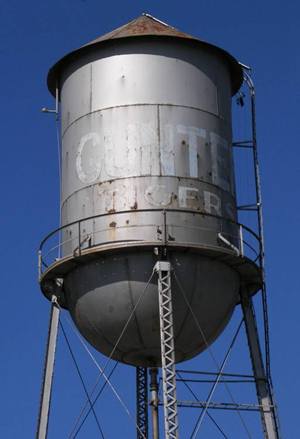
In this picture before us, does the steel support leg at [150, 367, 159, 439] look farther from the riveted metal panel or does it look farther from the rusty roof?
the rusty roof

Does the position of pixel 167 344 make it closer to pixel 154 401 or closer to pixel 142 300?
pixel 142 300

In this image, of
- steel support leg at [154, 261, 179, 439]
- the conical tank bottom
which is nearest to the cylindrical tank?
the conical tank bottom

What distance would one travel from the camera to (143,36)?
1122 inches

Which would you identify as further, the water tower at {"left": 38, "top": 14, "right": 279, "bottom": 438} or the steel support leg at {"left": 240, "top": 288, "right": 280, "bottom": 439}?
the steel support leg at {"left": 240, "top": 288, "right": 280, "bottom": 439}

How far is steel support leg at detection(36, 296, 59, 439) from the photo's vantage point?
27.8 meters

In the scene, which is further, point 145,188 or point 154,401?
point 154,401

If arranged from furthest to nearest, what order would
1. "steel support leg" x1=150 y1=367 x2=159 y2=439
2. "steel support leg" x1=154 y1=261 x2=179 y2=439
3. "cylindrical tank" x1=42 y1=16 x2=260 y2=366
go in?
"steel support leg" x1=150 y1=367 x2=159 y2=439, "cylindrical tank" x1=42 y1=16 x2=260 y2=366, "steel support leg" x1=154 y1=261 x2=179 y2=439

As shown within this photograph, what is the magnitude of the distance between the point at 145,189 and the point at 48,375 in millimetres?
4688

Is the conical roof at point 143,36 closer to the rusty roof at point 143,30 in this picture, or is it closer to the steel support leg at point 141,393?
the rusty roof at point 143,30

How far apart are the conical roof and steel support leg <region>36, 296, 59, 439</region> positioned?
541cm

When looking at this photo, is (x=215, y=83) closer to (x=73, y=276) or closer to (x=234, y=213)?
(x=234, y=213)

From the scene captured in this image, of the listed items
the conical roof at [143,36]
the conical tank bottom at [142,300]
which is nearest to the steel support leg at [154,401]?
the conical tank bottom at [142,300]

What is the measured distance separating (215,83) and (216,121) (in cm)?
99

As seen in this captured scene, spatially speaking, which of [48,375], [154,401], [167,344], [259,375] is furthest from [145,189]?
[259,375]
